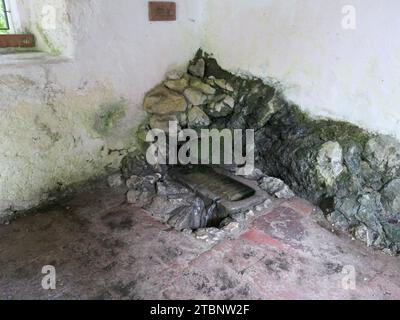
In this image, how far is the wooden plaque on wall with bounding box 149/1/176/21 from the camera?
7.97 feet

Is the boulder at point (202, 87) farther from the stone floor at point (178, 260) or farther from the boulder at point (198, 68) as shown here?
the stone floor at point (178, 260)

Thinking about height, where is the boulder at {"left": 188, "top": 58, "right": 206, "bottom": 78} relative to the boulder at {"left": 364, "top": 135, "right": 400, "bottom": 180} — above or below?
above

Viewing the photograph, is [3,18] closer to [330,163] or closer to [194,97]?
[194,97]

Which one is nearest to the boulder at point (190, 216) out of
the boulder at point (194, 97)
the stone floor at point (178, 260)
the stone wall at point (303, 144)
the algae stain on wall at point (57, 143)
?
the stone floor at point (178, 260)

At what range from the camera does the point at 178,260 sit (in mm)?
1768

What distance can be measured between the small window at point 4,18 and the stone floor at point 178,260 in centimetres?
130

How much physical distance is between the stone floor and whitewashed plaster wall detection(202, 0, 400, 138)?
0.77 meters

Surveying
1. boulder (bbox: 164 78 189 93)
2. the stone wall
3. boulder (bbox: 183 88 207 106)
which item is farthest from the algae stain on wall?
boulder (bbox: 183 88 207 106)

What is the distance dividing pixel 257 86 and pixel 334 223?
1.19m

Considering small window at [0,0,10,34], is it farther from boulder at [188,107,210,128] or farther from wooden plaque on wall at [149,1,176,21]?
boulder at [188,107,210,128]

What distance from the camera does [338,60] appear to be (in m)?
2.10

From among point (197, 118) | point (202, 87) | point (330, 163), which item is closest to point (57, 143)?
point (197, 118)

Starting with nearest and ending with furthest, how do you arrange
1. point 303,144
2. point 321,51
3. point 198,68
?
point 321,51 < point 303,144 < point 198,68

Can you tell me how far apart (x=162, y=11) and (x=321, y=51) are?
4.00 ft
